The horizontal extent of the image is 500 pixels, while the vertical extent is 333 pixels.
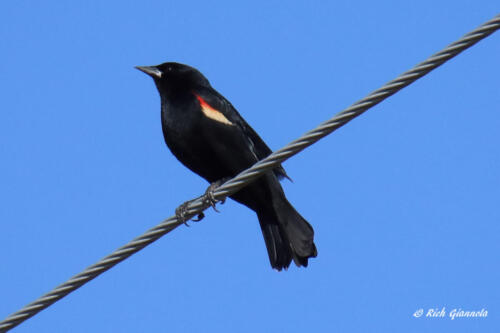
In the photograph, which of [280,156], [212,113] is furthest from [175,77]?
[280,156]

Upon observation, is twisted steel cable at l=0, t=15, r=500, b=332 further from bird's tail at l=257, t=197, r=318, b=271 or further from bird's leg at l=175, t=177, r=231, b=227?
bird's tail at l=257, t=197, r=318, b=271

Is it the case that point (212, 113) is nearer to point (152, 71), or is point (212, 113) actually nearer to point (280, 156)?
point (152, 71)

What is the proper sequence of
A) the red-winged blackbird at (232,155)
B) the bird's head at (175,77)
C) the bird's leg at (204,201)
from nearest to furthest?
the bird's leg at (204,201)
the red-winged blackbird at (232,155)
the bird's head at (175,77)

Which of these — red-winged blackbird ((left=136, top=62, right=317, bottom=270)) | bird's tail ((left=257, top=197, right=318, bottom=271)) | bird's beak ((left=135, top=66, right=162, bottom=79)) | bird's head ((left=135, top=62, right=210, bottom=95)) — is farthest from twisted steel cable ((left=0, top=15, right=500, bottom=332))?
bird's beak ((left=135, top=66, right=162, bottom=79))

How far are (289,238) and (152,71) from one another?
1944 millimetres

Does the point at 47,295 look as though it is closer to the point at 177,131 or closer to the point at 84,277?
the point at 84,277

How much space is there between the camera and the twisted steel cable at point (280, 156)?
10.8 feet

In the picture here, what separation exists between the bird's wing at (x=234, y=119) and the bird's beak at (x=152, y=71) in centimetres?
63

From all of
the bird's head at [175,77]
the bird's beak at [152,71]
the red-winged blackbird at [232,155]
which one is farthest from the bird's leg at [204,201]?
the bird's beak at [152,71]

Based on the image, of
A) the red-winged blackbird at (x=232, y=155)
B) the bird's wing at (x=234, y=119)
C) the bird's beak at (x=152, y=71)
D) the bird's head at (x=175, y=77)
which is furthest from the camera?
the bird's beak at (x=152, y=71)

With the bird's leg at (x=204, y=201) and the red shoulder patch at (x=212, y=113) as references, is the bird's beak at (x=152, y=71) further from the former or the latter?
the bird's leg at (x=204, y=201)

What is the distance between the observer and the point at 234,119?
18.7 ft

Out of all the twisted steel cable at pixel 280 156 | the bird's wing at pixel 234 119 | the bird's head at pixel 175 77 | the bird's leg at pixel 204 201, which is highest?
the bird's head at pixel 175 77

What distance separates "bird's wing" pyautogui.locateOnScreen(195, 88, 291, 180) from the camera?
5.68 metres
